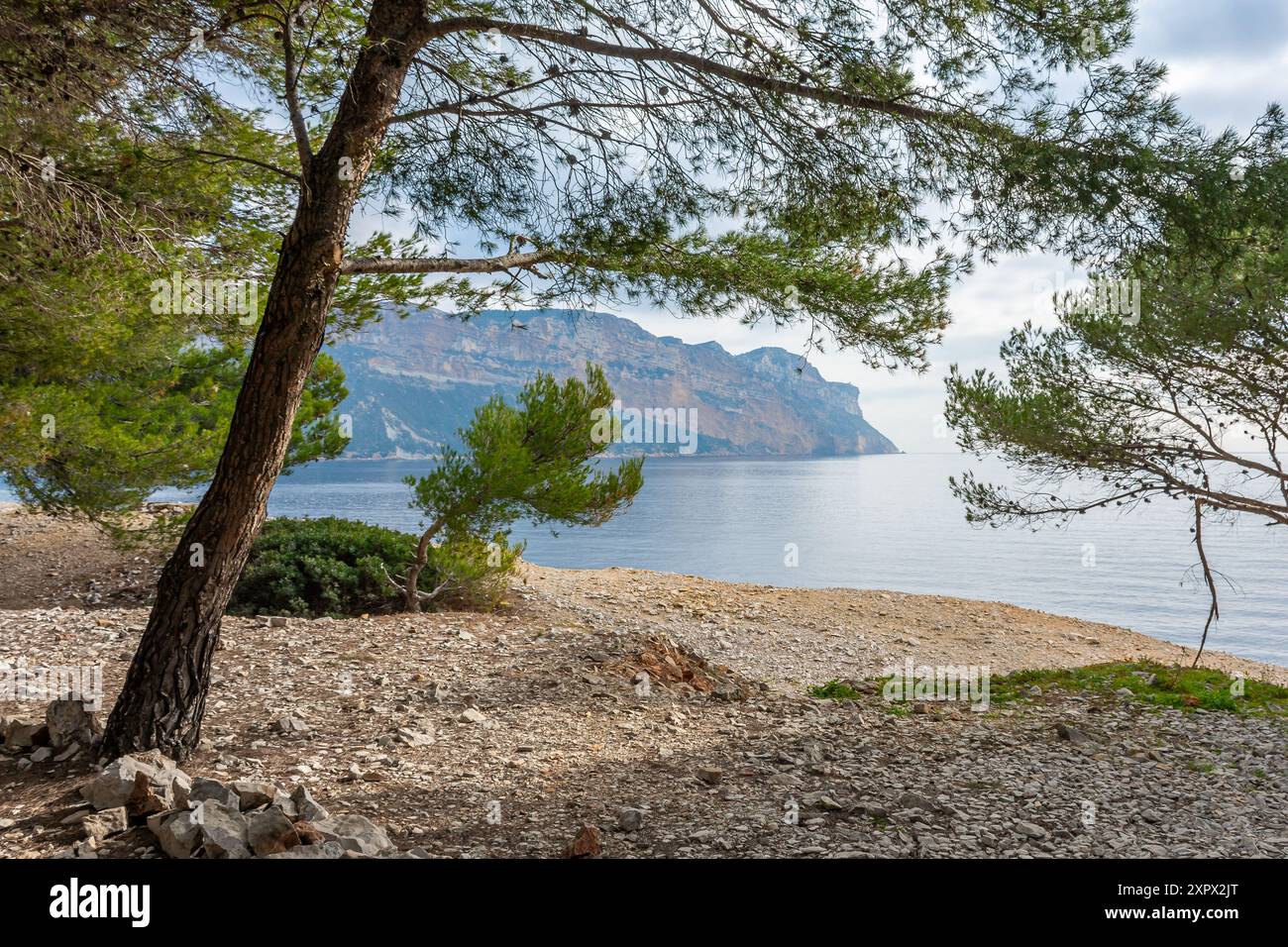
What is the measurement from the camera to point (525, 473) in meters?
9.20

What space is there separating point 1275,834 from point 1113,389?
5.73 meters

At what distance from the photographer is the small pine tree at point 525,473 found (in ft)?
30.2

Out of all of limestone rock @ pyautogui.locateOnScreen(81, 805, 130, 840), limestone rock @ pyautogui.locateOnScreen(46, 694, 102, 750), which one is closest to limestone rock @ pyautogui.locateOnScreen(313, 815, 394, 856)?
limestone rock @ pyautogui.locateOnScreen(81, 805, 130, 840)

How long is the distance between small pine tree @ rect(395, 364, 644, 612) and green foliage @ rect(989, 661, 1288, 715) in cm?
→ 446

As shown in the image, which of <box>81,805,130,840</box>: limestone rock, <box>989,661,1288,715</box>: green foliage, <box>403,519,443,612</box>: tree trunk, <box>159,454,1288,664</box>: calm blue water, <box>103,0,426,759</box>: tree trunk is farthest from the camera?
<box>159,454,1288,664</box>: calm blue water

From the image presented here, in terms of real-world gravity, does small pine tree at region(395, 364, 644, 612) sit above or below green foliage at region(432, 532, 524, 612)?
above

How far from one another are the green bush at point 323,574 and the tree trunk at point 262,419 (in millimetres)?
5272

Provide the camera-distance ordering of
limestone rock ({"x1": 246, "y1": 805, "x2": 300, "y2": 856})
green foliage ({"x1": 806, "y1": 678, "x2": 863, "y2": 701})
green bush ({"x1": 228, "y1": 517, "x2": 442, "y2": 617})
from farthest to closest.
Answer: green bush ({"x1": 228, "y1": 517, "x2": 442, "y2": 617}) < green foliage ({"x1": 806, "y1": 678, "x2": 863, "y2": 701}) < limestone rock ({"x1": 246, "y1": 805, "x2": 300, "y2": 856})

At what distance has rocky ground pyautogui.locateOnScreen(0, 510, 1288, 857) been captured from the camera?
3432 mm

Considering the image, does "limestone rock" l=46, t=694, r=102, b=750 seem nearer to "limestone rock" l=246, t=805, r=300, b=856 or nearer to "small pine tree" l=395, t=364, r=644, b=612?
"limestone rock" l=246, t=805, r=300, b=856

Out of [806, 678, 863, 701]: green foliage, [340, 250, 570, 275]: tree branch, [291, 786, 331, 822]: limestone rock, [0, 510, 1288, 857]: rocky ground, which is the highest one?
[340, 250, 570, 275]: tree branch

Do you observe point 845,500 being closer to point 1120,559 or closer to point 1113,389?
point 1120,559

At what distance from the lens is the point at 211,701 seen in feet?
16.8
